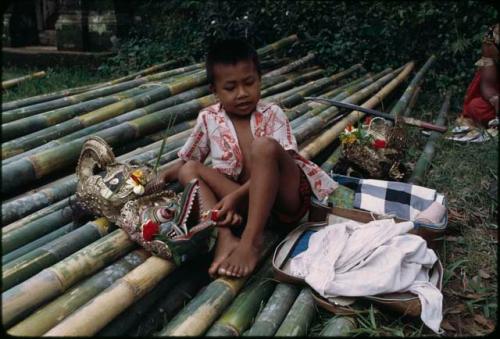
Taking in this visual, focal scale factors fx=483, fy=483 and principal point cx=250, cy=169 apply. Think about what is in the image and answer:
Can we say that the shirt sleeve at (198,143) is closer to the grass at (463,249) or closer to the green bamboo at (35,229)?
the green bamboo at (35,229)

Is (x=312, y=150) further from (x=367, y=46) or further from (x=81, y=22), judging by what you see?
(x=81, y=22)

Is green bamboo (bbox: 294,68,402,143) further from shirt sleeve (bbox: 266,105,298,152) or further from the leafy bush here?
the leafy bush

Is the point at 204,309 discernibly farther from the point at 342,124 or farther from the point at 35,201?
the point at 342,124

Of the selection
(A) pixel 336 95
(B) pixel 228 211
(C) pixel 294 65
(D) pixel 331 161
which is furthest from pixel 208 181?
(C) pixel 294 65

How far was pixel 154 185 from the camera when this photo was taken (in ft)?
5.97

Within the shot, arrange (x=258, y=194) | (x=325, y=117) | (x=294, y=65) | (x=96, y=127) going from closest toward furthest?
(x=258, y=194)
(x=96, y=127)
(x=325, y=117)
(x=294, y=65)

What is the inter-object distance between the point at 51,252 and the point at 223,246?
587 mm

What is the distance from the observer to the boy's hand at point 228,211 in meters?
1.80

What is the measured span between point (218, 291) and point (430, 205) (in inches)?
41.7

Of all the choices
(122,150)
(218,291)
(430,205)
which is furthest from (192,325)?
(122,150)

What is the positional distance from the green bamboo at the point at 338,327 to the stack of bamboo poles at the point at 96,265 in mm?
64

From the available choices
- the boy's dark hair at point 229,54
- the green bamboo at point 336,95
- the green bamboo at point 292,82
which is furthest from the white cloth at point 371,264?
the green bamboo at point 292,82

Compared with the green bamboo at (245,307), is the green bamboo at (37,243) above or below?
above

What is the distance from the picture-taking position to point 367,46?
5508mm
